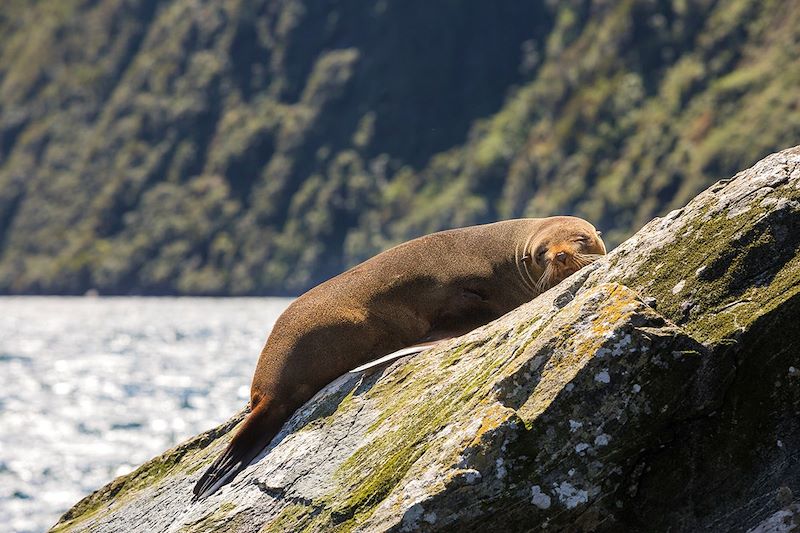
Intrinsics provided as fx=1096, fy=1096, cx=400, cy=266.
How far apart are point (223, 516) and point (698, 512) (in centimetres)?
474

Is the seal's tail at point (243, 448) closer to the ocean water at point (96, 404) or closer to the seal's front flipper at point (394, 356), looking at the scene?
the seal's front flipper at point (394, 356)

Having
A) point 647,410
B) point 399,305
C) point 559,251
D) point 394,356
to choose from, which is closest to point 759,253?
point 647,410

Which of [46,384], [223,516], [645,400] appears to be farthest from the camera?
[46,384]

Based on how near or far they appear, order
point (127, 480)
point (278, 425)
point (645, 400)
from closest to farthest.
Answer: point (645, 400) < point (278, 425) < point (127, 480)

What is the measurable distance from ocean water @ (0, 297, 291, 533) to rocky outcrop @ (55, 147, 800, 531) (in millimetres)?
34728

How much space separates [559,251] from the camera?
1286cm

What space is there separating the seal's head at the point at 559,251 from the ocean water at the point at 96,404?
32003mm

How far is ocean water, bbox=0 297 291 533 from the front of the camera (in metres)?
51.5

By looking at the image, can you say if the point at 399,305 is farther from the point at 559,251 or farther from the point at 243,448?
the point at 243,448

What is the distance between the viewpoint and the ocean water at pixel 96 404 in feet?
169

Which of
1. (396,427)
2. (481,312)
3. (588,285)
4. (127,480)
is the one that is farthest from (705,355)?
(127,480)

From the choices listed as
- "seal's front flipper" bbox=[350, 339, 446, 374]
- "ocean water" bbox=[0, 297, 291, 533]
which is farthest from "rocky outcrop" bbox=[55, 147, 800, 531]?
"ocean water" bbox=[0, 297, 291, 533]

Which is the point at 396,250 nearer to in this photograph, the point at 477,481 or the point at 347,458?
the point at 347,458

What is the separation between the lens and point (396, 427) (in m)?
10.3
